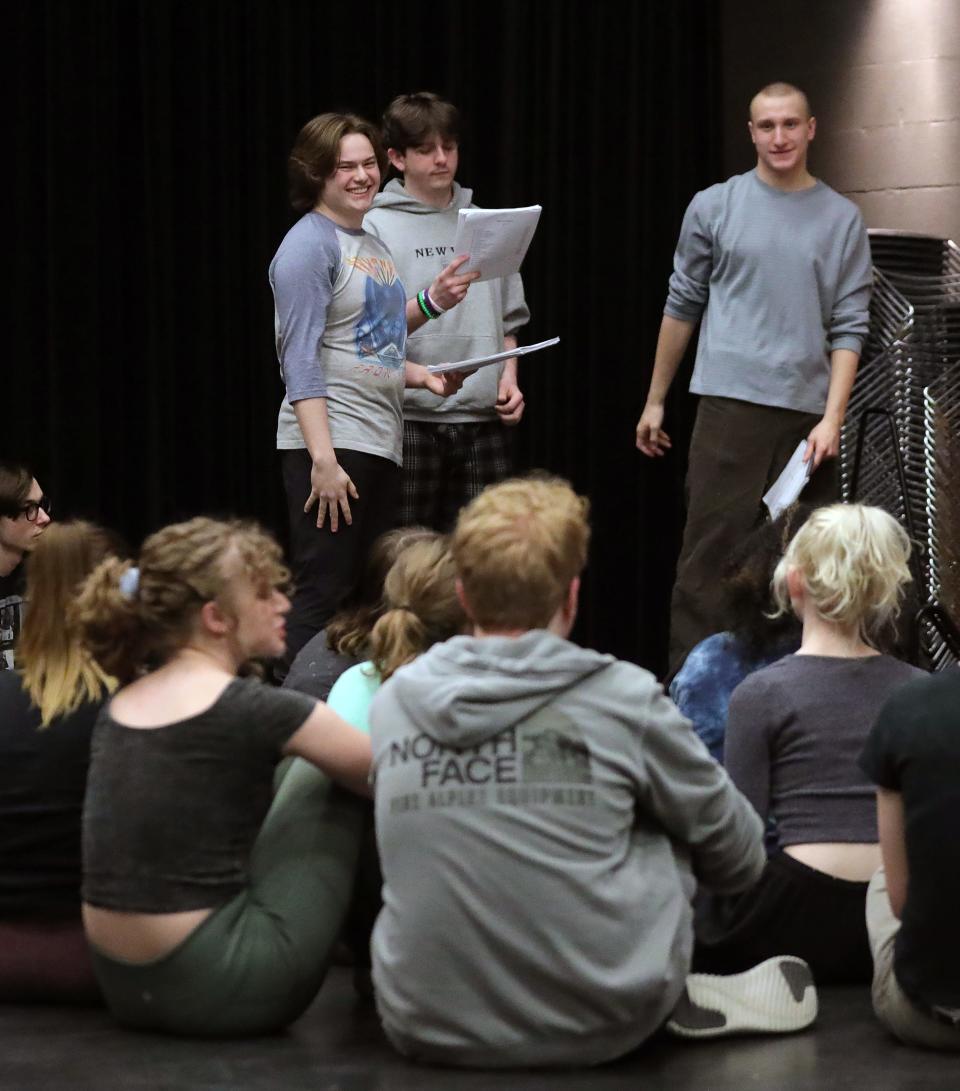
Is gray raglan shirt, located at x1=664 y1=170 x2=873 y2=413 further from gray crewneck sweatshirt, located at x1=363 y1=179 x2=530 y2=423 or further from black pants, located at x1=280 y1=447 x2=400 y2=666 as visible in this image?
black pants, located at x1=280 y1=447 x2=400 y2=666

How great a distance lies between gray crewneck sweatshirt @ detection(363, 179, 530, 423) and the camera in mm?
4238

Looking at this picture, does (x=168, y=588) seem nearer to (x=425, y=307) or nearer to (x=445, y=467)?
(x=425, y=307)

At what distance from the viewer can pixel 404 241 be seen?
4.25 m

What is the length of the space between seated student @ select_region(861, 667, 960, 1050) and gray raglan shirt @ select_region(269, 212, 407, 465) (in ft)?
5.95

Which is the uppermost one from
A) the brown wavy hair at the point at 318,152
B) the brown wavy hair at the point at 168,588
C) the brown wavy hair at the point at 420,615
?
the brown wavy hair at the point at 318,152

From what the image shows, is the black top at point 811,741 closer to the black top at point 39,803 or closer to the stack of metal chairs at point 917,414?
the black top at point 39,803

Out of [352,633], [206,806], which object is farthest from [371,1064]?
[352,633]

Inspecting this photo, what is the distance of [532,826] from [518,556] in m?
0.33

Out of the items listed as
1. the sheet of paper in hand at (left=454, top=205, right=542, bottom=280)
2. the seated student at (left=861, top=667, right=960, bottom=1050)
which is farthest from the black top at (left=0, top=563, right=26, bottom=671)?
the seated student at (left=861, top=667, right=960, bottom=1050)

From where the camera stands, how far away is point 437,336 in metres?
4.30

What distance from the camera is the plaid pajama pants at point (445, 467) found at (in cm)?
→ 423

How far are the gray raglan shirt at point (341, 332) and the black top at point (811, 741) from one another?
1389 mm

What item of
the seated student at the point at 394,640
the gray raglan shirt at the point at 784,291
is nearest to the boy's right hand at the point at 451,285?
the gray raglan shirt at the point at 784,291

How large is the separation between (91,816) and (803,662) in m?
1.07
